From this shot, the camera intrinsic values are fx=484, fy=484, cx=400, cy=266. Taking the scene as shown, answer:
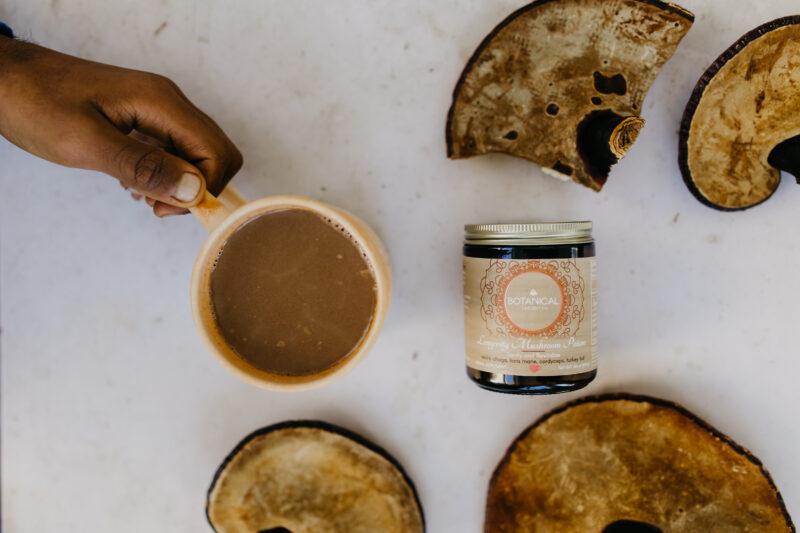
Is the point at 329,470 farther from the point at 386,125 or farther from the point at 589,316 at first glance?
the point at 386,125

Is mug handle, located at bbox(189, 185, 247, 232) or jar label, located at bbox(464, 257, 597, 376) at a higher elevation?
mug handle, located at bbox(189, 185, 247, 232)

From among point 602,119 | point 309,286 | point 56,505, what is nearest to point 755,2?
point 602,119

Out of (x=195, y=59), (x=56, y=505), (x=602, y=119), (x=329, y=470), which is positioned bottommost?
(x=56, y=505)

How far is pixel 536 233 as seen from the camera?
64 centimetres

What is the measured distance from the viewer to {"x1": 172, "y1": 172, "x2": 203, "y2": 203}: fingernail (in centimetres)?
59

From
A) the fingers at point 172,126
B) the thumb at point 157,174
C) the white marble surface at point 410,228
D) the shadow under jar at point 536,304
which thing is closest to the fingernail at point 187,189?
the thumb at point 157,174

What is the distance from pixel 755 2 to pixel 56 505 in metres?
1.54

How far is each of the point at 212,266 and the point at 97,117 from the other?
0.26 metres

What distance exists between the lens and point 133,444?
894mm

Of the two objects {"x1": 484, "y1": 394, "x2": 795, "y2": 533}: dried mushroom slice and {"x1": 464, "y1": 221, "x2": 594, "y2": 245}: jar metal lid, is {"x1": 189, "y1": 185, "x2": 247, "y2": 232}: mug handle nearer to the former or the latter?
{"x1": 464, "y1": 221, "x2": 594, "y2": 245}: jar metal lid

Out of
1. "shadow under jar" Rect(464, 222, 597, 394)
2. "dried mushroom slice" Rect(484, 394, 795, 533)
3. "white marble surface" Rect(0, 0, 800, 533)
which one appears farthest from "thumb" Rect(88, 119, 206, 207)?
"dried mushroom slice" Rect(484, 394, 795, 533)

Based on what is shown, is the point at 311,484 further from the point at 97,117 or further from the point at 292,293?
the point at 97,117

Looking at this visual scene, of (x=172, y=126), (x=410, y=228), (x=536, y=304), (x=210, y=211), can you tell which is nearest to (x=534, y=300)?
(x=536, y=304)

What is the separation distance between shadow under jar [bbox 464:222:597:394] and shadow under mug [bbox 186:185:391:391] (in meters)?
0.15
